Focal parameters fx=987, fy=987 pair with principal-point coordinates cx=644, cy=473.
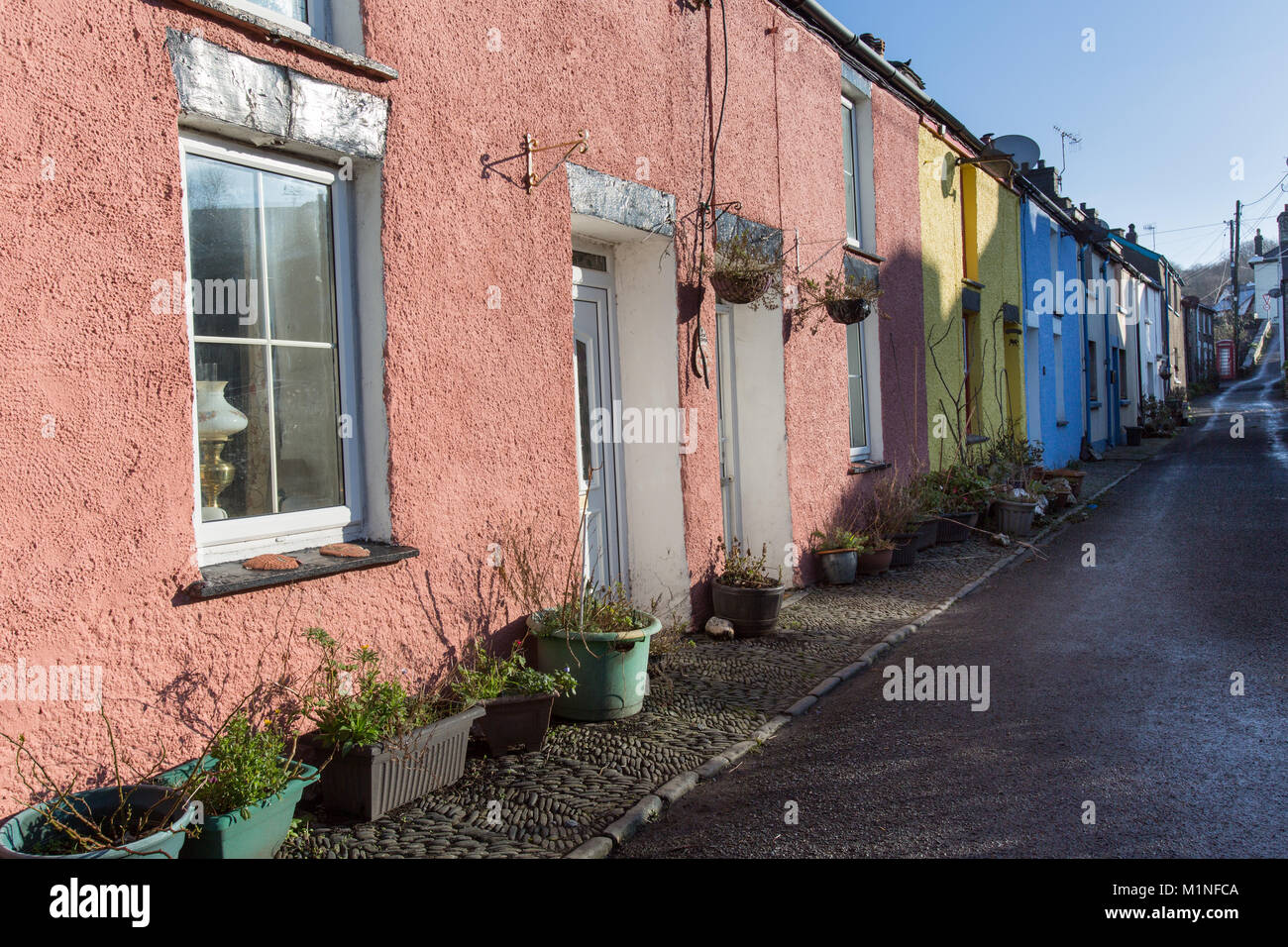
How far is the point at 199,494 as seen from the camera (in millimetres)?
3783

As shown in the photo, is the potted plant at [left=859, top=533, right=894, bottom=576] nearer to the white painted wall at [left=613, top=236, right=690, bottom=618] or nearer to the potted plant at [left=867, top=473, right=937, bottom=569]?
the potted plant at [left=867, top=473, right=937, bottom=569]

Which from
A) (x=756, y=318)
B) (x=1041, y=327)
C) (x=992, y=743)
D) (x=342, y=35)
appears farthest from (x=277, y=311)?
(x=1041, y=327)

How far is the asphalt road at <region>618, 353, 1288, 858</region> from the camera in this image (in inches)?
143

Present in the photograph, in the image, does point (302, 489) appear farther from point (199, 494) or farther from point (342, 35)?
point (342, 35)

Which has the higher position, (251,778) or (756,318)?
(756,318)

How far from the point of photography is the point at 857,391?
10.2 meters

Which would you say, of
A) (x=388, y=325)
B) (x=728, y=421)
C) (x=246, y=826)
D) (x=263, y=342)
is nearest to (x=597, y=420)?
(x=728, y=421)

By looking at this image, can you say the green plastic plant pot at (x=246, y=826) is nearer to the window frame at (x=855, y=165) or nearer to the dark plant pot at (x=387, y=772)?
the dark plant pot at (x=387, y=772)

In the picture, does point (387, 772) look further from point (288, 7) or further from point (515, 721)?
point (288, 7)

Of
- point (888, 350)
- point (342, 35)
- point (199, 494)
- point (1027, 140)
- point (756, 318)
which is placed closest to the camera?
point (199, 494)
